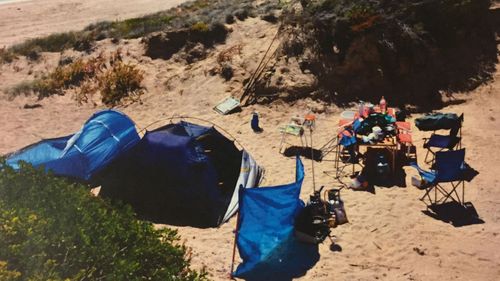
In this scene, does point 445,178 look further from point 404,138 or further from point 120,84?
point 120,84

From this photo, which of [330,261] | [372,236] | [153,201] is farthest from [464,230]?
[153,201]

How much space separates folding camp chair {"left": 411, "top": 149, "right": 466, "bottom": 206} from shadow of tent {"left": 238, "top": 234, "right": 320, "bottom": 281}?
3.08m

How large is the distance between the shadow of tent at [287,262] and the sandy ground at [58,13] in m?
24.8

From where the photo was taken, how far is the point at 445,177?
982 centimetres

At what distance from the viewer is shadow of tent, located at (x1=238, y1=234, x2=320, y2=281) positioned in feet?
28.8

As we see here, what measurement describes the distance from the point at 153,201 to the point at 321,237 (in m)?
4.07

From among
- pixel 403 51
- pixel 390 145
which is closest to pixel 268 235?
pixel 390 145

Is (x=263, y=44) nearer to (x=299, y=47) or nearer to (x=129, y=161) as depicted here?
(x=299, y=47)

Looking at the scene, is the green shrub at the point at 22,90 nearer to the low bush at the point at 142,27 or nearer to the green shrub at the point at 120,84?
the green shrub at the point at 120,84

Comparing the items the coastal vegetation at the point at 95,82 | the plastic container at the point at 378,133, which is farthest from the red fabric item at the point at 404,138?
the coastal vegetation at the point at 95,82

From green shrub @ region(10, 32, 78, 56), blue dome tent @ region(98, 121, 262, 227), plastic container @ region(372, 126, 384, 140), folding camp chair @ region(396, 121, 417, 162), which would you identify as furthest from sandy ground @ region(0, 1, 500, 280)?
green shrub @ region(10, 32, 78, 56)

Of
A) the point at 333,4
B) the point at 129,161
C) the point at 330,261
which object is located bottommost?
the point at 330,261

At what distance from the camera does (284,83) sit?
16125 millimetres

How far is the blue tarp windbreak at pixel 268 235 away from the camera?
28.8 ft
